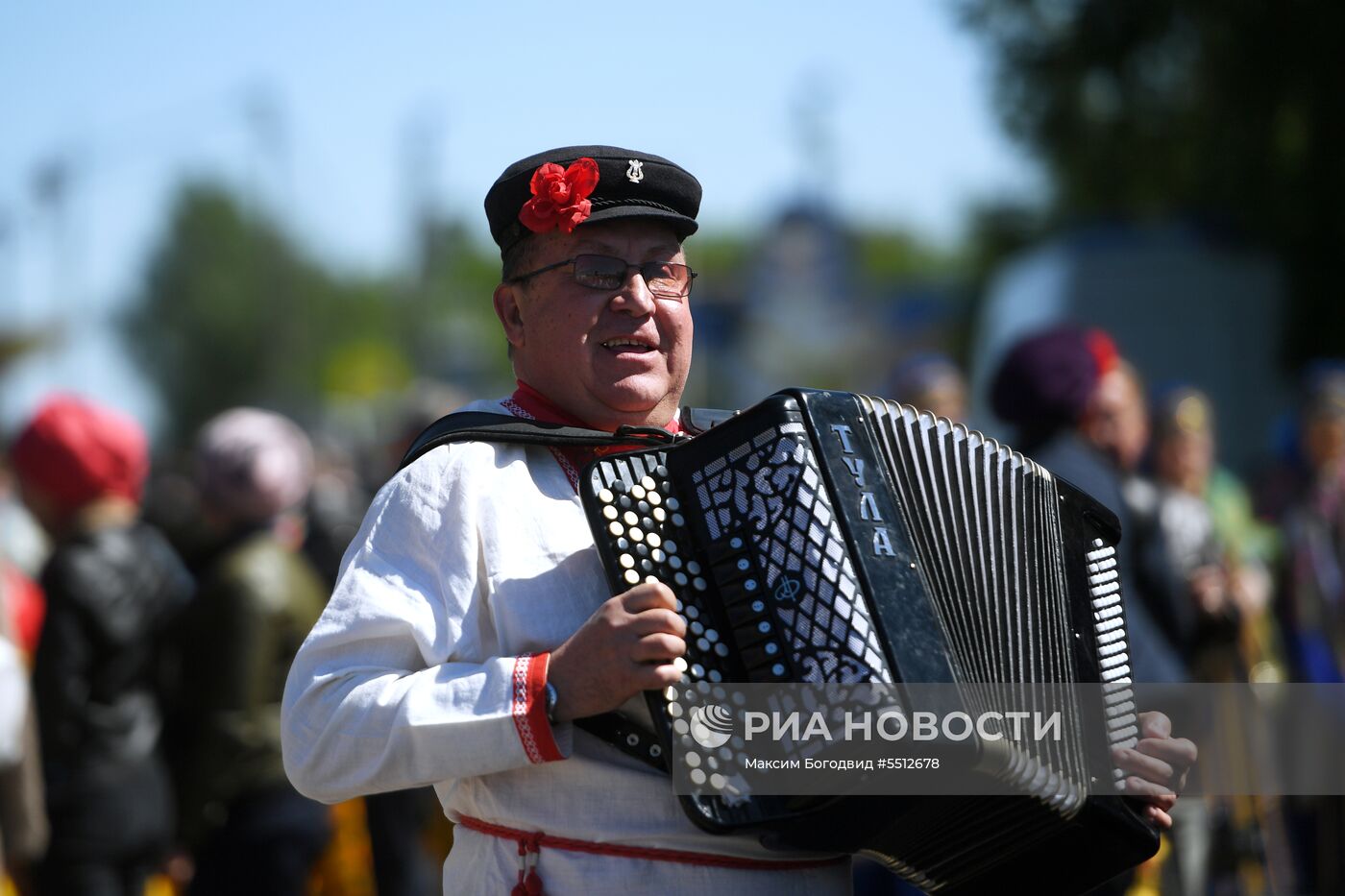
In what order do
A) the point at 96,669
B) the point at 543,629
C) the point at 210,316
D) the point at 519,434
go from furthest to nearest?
the point at 210,316 < the point at 96,669 < the point at 519,434 < the point at 543,629

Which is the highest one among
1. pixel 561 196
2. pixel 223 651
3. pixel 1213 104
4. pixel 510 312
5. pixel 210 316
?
pixel 210 316

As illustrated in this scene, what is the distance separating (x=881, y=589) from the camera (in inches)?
88.8

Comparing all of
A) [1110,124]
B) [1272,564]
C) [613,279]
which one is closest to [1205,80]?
[1110,124]

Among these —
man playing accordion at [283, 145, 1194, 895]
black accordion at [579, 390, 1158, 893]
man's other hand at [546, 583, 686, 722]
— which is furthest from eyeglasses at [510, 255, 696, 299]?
man's other hand at [546, 583, 686, 722]

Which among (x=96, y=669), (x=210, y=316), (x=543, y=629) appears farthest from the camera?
(x=210, y=316)

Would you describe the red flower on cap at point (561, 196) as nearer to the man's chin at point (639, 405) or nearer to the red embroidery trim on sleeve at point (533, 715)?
the man's chin at point (639, 405)

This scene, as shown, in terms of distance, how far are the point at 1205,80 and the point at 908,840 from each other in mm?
14491

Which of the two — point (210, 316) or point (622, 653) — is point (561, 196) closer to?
point (622, 653)

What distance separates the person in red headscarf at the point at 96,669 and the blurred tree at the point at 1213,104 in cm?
1208

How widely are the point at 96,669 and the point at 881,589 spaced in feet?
10.7

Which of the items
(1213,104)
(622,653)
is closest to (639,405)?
(622,653)

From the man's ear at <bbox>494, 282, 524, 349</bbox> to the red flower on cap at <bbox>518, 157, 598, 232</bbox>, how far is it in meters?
0.18

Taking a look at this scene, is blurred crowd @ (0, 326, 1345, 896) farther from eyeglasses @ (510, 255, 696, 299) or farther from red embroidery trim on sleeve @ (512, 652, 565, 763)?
red embroidery trim on sleeve @ (512, 652, 565, 763)

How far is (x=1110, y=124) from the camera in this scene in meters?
17.5
